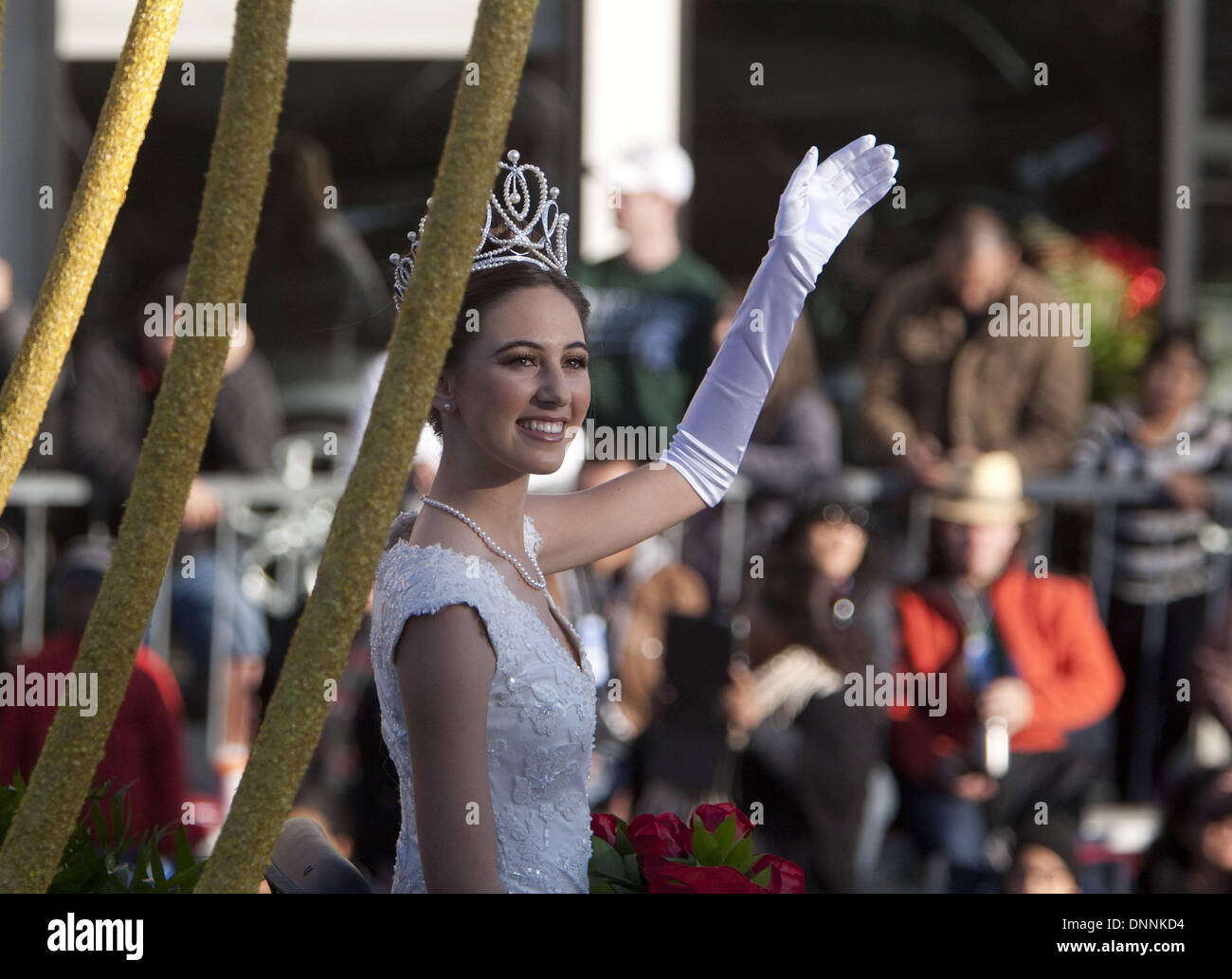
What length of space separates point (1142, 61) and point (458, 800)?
583cm

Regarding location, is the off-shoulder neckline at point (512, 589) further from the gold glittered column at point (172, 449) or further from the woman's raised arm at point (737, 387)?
the gold glittered column at point (172, 449)

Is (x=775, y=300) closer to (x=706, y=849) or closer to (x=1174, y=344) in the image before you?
(x=706, y=849)

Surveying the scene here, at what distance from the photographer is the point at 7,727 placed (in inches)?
168

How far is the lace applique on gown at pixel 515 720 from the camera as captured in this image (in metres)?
1.73

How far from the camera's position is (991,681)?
4.58m

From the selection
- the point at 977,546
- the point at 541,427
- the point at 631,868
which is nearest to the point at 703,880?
the point at 631,868

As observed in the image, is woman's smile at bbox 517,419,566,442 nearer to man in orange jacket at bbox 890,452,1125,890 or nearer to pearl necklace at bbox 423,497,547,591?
pearl necklace at bbox 423,497,547,591

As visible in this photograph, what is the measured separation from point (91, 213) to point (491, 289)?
59 centimetres

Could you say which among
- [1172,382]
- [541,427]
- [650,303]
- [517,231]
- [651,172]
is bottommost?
[541,427]

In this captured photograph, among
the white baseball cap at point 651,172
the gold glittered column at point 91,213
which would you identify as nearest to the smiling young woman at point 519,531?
the gold glittered column at point 91,213

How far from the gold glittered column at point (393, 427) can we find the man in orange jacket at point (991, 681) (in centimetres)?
361

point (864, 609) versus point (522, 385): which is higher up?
point (522, 385)
